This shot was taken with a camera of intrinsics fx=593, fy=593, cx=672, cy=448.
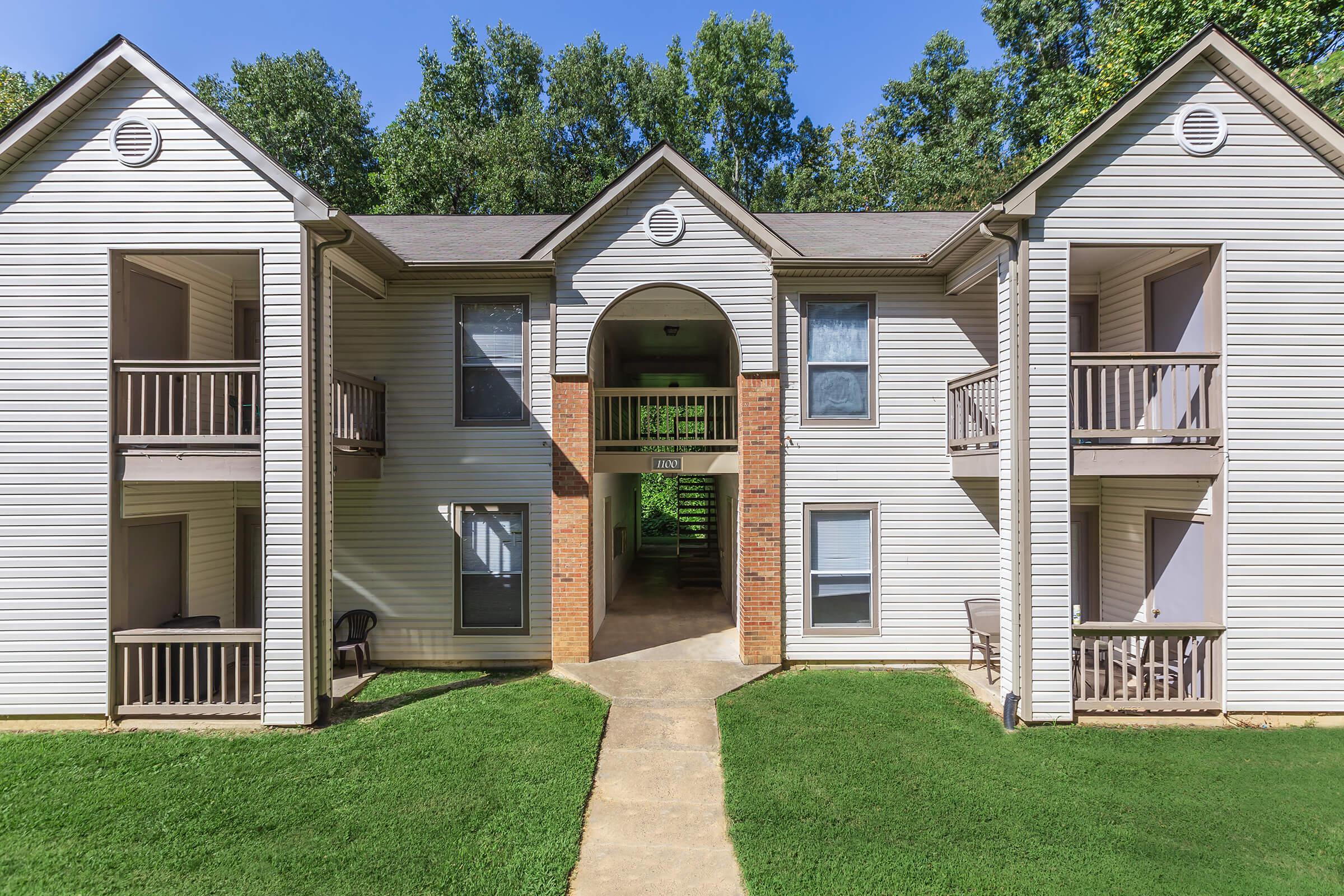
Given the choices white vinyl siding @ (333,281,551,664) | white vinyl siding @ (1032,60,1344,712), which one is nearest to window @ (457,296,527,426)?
white vinyl siding @ (333,281,551,664)

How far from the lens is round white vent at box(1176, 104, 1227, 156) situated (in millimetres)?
7109

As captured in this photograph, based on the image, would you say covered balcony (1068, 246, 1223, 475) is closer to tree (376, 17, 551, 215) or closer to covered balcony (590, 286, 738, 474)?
covered balcony (590, 286, 738, 474)

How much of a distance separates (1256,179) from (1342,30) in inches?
518

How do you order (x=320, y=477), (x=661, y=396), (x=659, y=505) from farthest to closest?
(x=659, y=505), (x=661, y=396), (x=320, y=477)

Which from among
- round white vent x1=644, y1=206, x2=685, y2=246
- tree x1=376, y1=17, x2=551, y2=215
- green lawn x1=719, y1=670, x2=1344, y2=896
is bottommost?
green lawn x1=719, y1=670, x2=1344, y2=896

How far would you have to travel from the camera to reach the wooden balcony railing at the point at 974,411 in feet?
26.5

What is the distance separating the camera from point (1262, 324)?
23.4 feet

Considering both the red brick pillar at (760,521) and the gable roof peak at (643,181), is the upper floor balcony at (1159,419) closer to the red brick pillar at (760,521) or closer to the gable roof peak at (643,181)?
the red brick pillar at (760,521)

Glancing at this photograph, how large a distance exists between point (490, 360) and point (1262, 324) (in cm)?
1018

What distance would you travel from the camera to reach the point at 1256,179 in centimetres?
718

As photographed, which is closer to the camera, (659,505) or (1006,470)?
(1006,470)

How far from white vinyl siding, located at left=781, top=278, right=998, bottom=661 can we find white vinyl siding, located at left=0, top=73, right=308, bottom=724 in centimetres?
668

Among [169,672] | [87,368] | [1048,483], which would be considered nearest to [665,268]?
[1048,483]

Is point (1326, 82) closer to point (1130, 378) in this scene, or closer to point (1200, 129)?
point (1200, 129)
